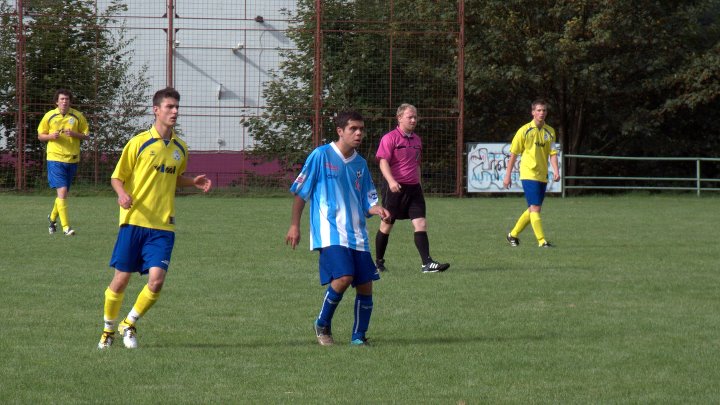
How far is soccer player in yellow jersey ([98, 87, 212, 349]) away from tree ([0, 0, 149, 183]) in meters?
20.7

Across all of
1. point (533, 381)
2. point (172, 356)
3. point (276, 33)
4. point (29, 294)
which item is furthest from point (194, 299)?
point (276, 33)

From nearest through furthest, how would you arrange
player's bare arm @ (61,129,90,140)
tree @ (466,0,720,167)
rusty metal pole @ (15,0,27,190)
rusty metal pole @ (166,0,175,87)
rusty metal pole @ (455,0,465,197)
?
player's bare arm @ (61,129,90,140) < rusty metal pole @ (15,0,27,190) < rusty metal pole @ (166,0,175,87) < rusty metal pole @ (455,0,465,197) < tree @ (466,0,720,167)

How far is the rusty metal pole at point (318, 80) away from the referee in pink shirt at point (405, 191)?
1612 cm

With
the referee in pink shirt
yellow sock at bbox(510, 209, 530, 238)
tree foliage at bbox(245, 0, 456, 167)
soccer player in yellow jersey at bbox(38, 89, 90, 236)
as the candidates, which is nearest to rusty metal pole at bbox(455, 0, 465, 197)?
tree foliage at bbox(245, 0, 456, 167)

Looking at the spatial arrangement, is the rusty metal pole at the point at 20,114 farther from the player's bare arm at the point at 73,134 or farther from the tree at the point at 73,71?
the player's bare arm at the point at 73,134

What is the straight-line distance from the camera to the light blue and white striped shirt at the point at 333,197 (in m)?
7.95

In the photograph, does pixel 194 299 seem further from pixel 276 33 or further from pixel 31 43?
pixel 276 33

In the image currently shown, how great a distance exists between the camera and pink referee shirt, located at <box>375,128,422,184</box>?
12.6m

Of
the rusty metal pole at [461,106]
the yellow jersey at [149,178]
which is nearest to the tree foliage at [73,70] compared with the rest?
the rusty metal pole at [461,106]

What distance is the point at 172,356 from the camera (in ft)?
24.7

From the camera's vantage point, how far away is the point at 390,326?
8.85 m

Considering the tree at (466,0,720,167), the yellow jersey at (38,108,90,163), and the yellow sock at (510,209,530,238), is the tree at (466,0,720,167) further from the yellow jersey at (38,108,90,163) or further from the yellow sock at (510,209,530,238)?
the yellow jersey at (38,108,90,163)

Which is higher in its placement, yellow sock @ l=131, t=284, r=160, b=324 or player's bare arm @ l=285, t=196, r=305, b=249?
player's bare arm @ l=285, t=196, r=305, b=249

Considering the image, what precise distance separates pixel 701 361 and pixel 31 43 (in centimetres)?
2425
